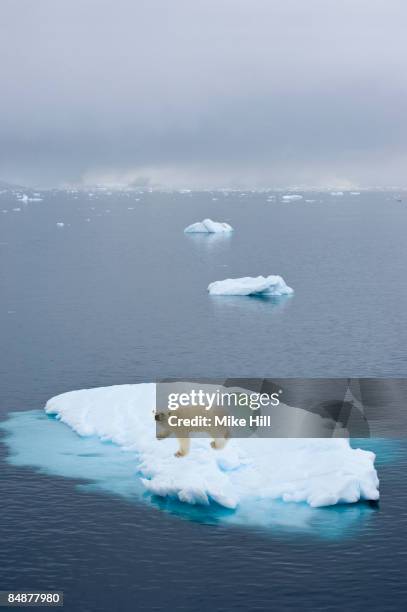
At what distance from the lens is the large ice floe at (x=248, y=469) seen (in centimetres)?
4791

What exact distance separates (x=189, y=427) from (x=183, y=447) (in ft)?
4.41

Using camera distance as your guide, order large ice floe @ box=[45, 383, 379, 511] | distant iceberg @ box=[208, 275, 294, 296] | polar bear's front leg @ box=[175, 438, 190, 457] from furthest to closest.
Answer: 1. distant iceberg @ box=[208, 275, 294, 296]
2. polar bear's front leg @ box=[175, 438, 190, 457]
3. large ice floe @ box=[45, 383, 379, 511]

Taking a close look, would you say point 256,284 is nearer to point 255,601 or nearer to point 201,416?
point 201,416

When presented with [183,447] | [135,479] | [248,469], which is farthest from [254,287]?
[135,479]

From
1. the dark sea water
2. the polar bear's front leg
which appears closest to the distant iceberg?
the dark sea water

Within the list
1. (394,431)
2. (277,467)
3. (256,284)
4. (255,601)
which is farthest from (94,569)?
(256,284)

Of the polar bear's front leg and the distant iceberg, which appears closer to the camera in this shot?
the polar bear's front leg

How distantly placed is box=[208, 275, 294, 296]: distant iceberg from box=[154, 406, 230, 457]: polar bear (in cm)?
6402

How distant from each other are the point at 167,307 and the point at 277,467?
65.6 meters

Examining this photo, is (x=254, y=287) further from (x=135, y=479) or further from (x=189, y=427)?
(x=135, y=479)

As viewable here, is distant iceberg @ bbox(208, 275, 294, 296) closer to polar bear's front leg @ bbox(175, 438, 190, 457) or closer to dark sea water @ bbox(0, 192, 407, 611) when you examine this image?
dark sea water @ bbox(0, 192, 407, 611)

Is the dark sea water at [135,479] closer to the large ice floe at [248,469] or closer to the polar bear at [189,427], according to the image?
the large ice floe at [248,469]

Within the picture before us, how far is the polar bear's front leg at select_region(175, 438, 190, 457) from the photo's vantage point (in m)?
52.9

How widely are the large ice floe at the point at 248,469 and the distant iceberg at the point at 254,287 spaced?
63970 millimetres
